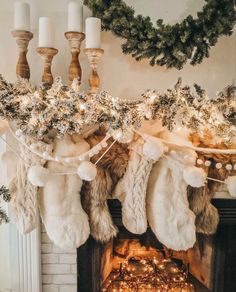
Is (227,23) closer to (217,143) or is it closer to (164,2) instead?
(164,2)

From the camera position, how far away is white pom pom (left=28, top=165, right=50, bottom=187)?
1.27 meters

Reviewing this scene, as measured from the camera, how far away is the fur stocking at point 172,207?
1.36 metres

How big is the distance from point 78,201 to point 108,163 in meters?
0.22

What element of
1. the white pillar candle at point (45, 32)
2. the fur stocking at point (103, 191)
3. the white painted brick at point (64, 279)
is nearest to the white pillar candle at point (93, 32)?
the white pillar candle at point (45, 32)

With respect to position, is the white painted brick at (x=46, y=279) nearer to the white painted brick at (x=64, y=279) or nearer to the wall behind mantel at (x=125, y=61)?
the white painted brick at (x=64, y=279)

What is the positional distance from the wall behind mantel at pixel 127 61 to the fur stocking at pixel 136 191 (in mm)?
380

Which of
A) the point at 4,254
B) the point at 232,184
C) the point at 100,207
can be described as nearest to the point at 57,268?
the point at 4,254

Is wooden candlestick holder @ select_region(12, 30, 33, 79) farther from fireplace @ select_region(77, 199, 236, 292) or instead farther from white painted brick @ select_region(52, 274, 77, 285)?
white painted brick @ select_region(52, 274, 77, 285)

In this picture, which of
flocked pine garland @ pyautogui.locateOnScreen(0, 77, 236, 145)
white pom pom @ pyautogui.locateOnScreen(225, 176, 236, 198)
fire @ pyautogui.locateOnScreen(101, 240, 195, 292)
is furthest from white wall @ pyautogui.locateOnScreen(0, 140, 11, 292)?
white pom pom @ pyautogui.locateOnScreen(225, 176, 236, 198)

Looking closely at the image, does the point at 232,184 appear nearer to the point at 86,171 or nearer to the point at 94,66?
the point at 86,171

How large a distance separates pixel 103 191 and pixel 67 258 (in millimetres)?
510

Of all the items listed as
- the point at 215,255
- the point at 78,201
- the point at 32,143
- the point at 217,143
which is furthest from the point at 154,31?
the point at 215,255

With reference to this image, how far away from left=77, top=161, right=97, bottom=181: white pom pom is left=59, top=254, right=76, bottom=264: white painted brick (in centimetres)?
60

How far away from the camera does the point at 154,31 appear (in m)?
1.37
